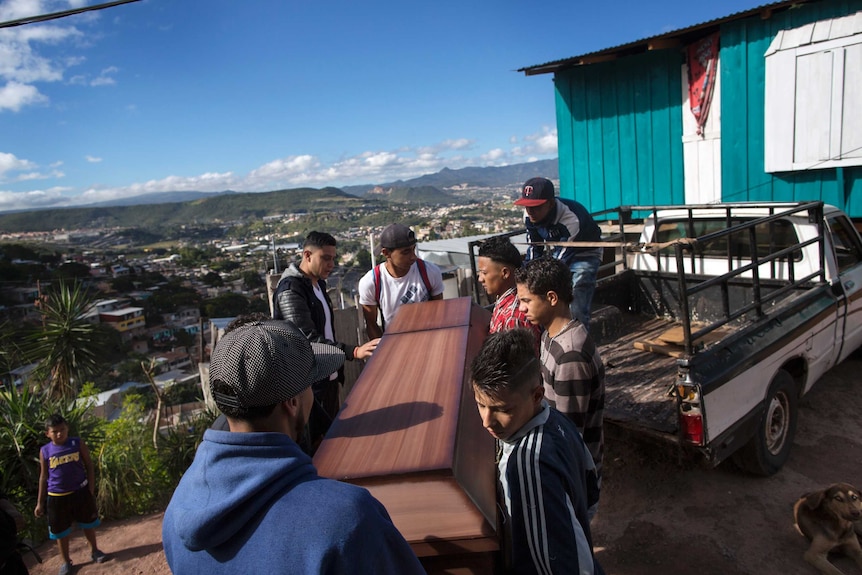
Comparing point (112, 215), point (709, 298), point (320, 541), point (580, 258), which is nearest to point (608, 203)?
point (709, 298)

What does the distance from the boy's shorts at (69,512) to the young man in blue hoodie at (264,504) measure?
467 centimetres

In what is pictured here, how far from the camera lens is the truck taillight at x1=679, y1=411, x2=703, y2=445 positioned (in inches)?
128

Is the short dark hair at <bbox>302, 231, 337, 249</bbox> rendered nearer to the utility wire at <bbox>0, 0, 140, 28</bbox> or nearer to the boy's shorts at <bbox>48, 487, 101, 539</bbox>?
the utility wire at <bbox>0, 0, 140, 28</bbox>

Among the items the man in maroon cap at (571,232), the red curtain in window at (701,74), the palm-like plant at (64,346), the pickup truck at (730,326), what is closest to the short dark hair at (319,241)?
the man in maroon cap at (571,232)

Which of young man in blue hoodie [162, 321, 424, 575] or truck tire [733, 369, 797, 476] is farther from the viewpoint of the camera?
truck tire [733, 369, 797, 476]

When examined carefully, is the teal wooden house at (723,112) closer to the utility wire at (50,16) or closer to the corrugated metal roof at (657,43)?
the corrugated metal roof at (657,43)

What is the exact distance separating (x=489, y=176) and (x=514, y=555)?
73310 mm

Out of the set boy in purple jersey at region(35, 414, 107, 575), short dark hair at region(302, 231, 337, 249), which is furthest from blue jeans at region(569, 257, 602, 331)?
boy in purple jersey at region(35, 414, 107, 575)

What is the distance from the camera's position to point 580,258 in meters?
4.50

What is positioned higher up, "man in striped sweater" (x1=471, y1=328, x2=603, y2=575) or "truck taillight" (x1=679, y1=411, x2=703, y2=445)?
"man in striped sweater" (x1=471, y1=328, x2=603, y2=575)

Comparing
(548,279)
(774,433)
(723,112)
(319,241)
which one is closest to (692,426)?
(774,433)

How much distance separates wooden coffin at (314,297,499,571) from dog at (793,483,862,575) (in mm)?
2482

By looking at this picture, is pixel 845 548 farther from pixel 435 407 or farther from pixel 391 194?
pixel 391 194

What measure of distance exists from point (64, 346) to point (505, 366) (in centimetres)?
1083
